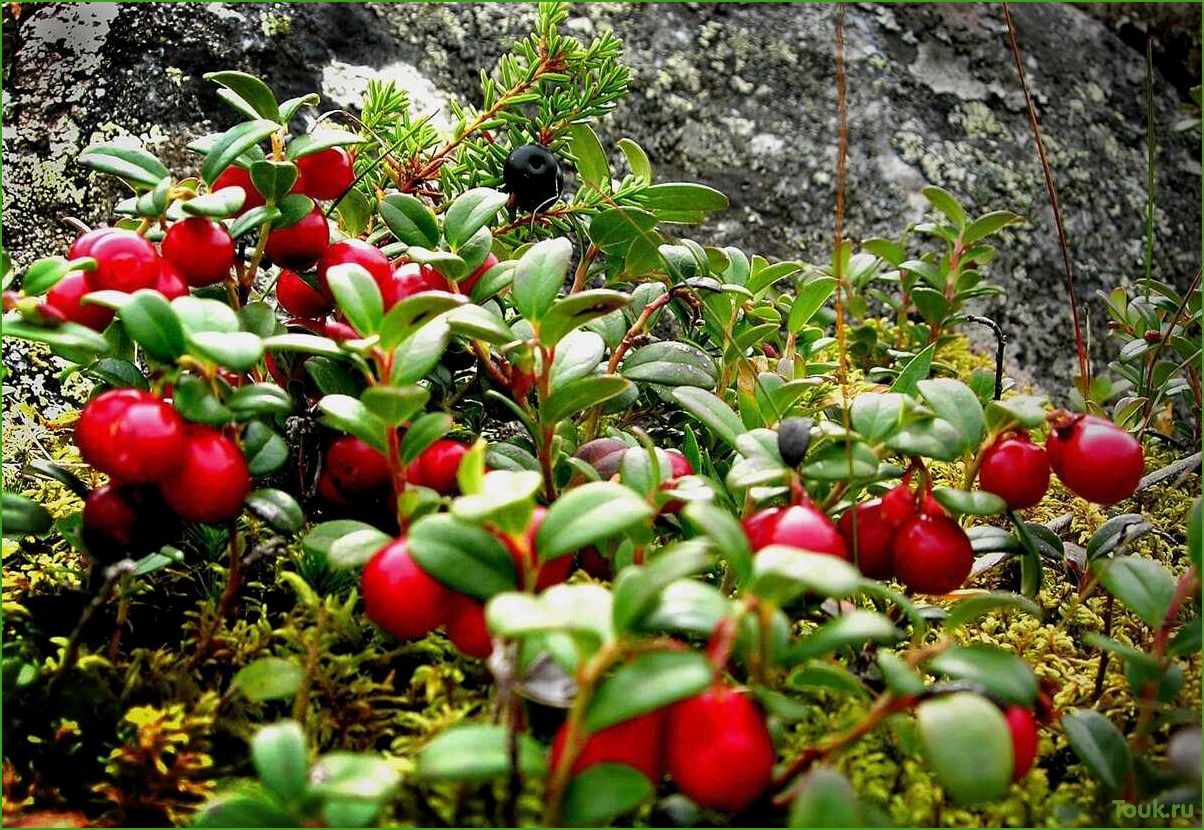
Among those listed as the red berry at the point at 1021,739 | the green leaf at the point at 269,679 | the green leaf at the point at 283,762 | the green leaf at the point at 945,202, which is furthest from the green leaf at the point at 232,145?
the green leaf at the point at 945,202

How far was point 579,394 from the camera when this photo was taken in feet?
3.61

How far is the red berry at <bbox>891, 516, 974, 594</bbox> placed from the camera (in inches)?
41.0

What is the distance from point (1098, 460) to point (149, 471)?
1022 millimetres

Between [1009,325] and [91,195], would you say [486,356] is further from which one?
[1009,325]

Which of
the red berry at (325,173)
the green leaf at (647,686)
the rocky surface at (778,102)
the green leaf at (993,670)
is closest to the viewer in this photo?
the green leaf at (647,686)

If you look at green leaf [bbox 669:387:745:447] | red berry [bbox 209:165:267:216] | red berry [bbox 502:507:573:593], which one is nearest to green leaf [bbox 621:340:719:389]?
green leaf [bbox 669:387:745:447]

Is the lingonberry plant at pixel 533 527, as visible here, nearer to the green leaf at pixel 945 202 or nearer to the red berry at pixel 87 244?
the red berry at pixel 87 244

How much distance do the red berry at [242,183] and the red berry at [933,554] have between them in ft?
2.84

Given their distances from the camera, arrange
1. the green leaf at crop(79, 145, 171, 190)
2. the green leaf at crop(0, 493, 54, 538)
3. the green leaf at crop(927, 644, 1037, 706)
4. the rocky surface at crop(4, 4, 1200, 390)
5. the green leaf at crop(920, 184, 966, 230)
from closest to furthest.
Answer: the green leaf at crop(927, 644, 1037, 706) < the green leaf at crop(0, 493, 54, 538) < the green leaf at crop(79, 145, 171, 190) < the green leaf at crop(920, 184, 966, 230) < the rocky surface at crop(4, 4, 1200, 390)

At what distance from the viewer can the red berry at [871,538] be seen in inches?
42.7

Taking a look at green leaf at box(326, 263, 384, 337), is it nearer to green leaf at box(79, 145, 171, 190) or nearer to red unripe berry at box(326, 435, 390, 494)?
red unripe berry at box(326, 435, 390, 494)

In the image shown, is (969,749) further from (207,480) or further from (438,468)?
(207,480)

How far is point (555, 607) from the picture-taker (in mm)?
756

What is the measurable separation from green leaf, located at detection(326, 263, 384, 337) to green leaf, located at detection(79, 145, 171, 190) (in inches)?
11.7
